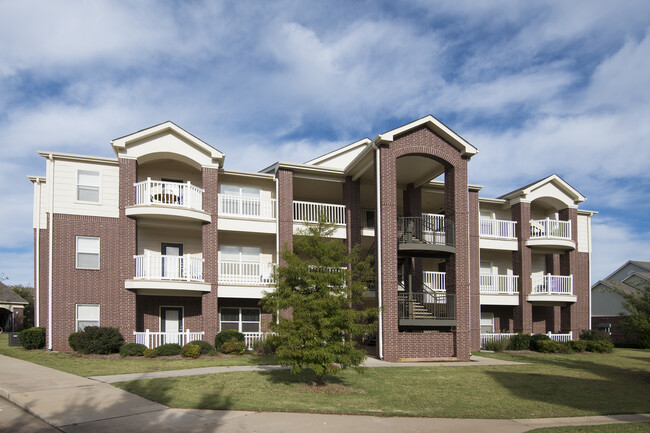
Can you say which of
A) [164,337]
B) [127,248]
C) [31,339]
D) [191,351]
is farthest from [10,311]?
[191,351]

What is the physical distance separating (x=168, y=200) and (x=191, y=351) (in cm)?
691

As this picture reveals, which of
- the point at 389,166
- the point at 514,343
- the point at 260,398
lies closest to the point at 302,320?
Answer: the point at 260,398

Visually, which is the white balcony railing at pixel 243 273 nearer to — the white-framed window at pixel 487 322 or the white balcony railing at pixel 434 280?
the white balcony railing at pixel 434 280

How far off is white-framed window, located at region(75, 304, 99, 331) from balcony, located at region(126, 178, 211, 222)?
426 centimetres

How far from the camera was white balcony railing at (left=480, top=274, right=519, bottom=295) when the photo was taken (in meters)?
28.5

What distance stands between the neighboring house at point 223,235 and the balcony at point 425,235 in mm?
75

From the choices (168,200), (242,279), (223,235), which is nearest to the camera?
(168,200)

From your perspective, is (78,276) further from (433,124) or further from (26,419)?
(433,124)

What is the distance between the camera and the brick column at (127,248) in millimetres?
21453

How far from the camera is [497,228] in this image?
95.0ft

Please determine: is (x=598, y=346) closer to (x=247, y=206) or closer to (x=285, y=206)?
(x=285, y=206)

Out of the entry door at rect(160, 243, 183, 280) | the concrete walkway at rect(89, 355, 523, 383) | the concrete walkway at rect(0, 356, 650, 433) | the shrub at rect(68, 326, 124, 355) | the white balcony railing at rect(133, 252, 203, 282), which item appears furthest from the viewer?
the entry door at rect(160, 243, 183, 280)

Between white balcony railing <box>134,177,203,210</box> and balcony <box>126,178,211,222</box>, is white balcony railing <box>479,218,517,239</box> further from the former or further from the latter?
white balcony railing <box>134,177,203,210</box>

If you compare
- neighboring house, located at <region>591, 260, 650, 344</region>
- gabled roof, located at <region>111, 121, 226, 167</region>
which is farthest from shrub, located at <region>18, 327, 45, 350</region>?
neighboring house, located at <region>591, 260, 650, 344</region>
